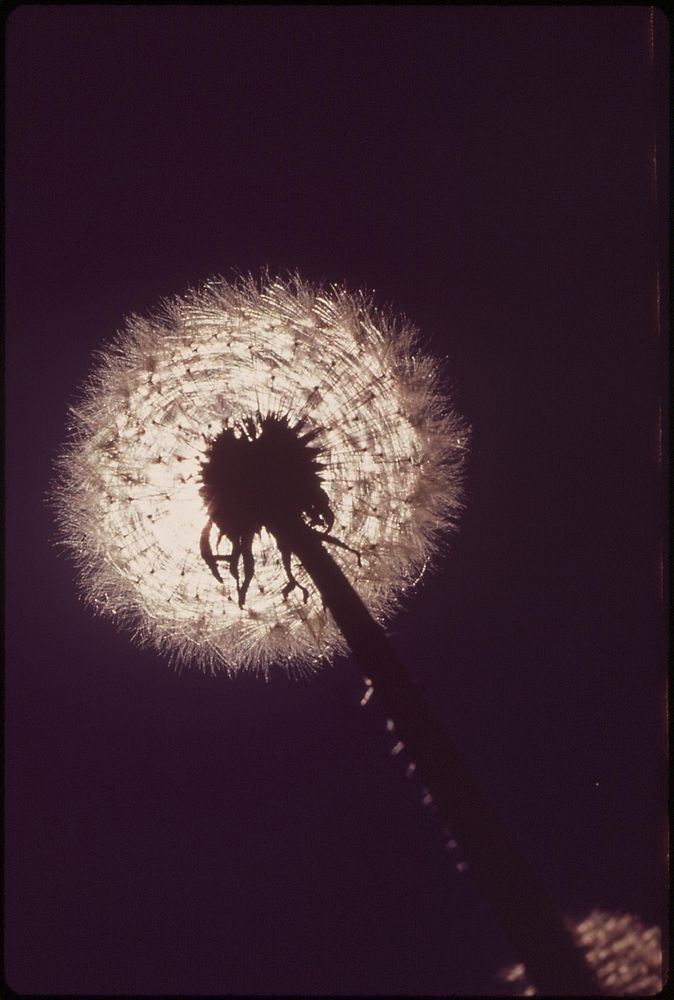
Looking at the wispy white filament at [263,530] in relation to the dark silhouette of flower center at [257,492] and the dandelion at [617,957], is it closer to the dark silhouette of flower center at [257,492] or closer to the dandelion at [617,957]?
the dark silhouette of flower center at [257,492]

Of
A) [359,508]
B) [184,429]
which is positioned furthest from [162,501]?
[359,508]

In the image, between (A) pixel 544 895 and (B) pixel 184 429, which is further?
(B) pixel 184 429

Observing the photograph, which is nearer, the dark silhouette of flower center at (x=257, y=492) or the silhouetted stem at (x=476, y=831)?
the silhouetted stem at (x=476, y=831)

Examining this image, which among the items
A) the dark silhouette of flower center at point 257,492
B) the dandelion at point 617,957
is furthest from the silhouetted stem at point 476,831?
the dark silhouette of flower center at point 257,492

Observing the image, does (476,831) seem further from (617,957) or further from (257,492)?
(257,492)

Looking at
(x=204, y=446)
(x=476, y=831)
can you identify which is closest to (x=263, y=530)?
(x=204, y=446)

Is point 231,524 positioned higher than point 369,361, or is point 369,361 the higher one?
point 369,361

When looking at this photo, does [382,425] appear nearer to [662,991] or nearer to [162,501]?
[162,501]
